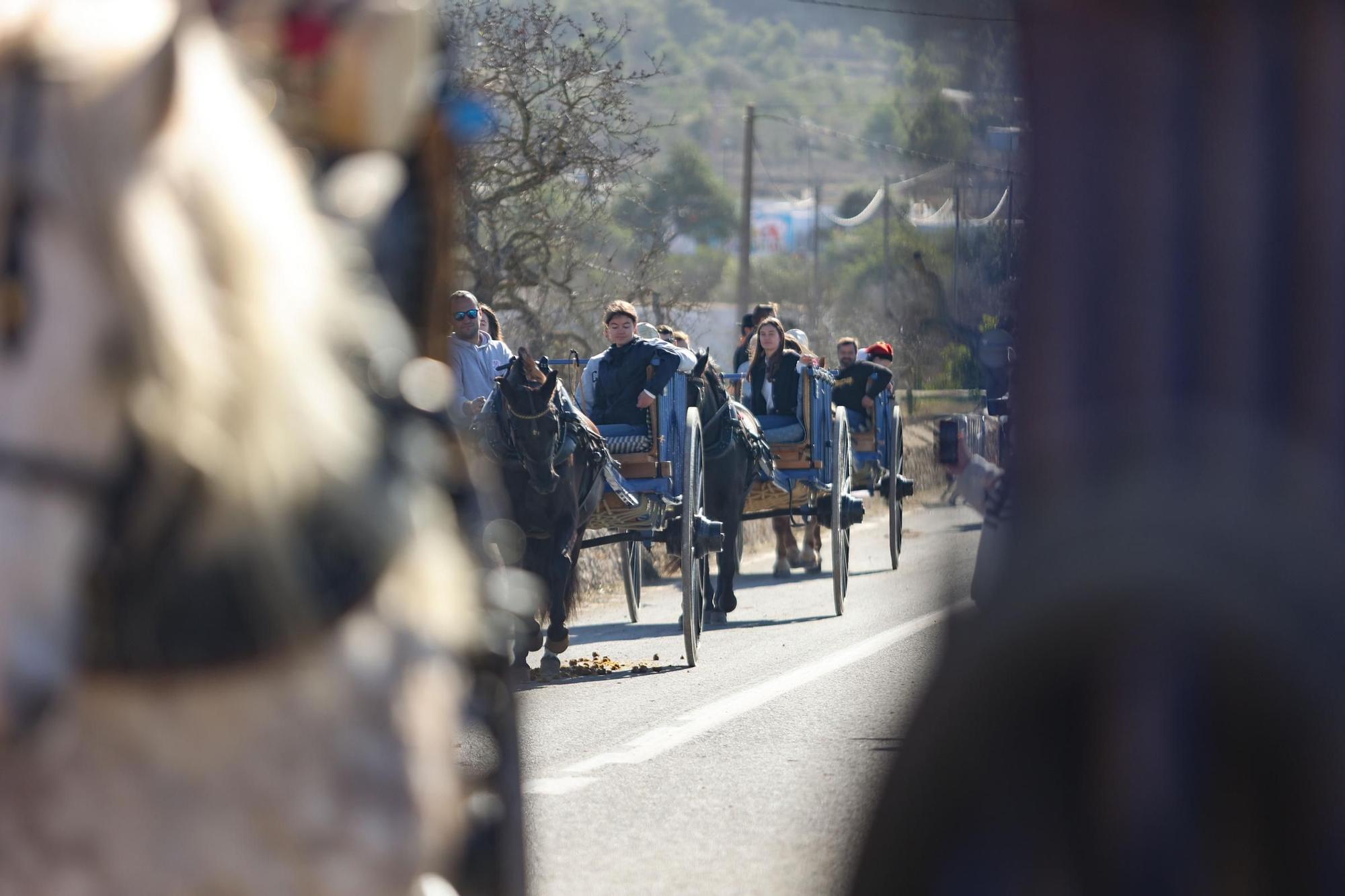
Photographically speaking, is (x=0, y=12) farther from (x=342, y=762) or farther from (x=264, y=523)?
(x=342, y=762)

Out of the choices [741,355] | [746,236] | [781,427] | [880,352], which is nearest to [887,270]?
[781,427]

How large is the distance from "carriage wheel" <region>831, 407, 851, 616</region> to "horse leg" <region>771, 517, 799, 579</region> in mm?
982

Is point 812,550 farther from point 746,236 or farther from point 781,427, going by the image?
point 746,236

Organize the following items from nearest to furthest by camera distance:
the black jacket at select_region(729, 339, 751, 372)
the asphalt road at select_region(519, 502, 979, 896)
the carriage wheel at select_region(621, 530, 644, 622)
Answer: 1. the asphalt road at select_region(519, 502, 979, 896)
2. the carriage wheel at select_region(621, 530, 644, 622)
3. the black jacket at select_region(729, 339, 751, 372)

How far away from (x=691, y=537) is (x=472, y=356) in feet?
5.68

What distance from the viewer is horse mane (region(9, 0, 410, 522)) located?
142cm

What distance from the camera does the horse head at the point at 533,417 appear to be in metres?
9.54

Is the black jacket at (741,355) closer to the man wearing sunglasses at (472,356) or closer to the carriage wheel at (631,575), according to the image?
the carriage wheel at (631,575)

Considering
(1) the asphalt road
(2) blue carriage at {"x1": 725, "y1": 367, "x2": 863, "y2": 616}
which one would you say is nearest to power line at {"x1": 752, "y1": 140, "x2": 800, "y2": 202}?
(2) blue carriage at {"x1": 725, "y1": 367, "x2": 863, "y2": 616}

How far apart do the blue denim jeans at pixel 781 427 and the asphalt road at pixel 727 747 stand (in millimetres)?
2152

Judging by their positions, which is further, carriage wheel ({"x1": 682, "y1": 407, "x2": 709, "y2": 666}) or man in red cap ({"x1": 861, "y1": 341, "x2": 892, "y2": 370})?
man in red cap ({"x1": 861, "y1": 341, "x2": 892, "y2": 370})

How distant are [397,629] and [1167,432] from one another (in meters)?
1.87

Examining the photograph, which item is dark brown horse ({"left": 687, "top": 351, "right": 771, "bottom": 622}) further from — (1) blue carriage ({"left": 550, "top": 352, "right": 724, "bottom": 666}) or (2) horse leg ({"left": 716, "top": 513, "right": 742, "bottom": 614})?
(1) blue carriage ({"left": 550, "top": 352, "right": 724, "bottom": 666})

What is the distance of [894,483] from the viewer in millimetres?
16781
